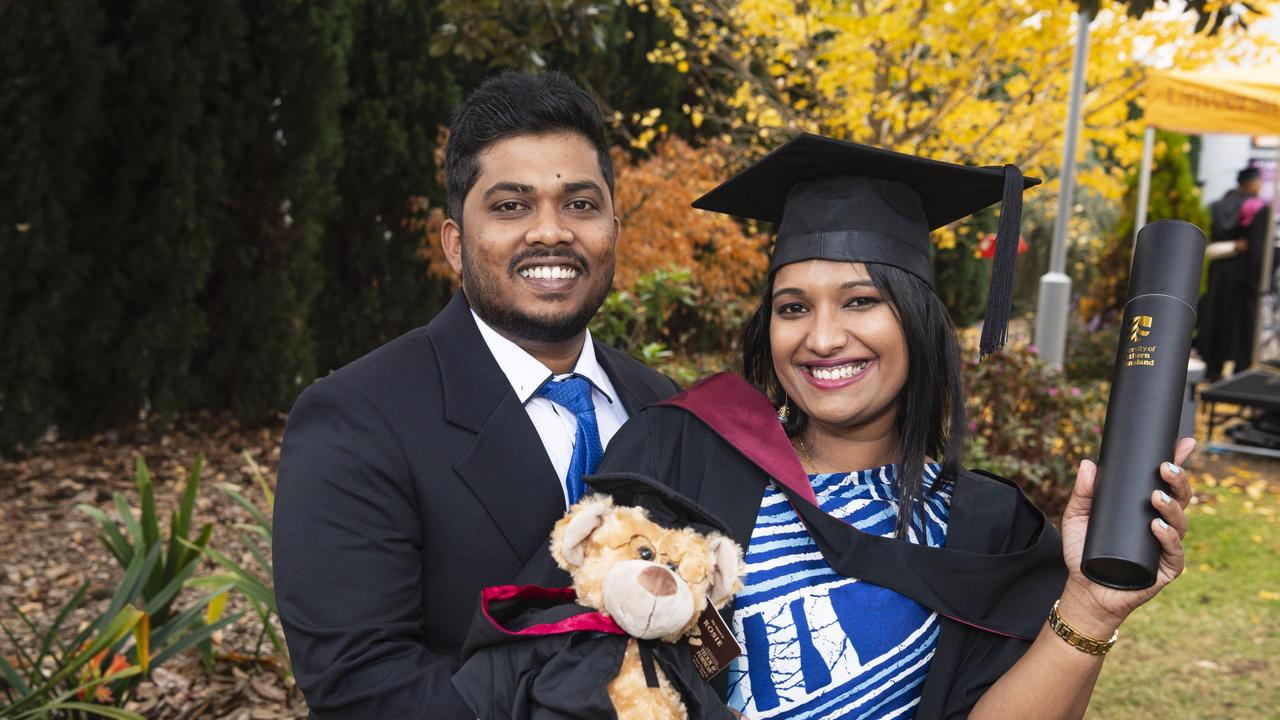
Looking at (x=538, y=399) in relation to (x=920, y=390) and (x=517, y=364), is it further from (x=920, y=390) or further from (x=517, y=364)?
(x=920, y=390)

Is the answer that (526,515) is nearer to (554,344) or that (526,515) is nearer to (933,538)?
(554,344)

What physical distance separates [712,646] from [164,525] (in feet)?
14.3

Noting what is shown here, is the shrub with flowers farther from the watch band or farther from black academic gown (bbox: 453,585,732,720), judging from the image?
black academic gown (bbox: 453,585,732,720)

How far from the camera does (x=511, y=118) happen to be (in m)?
1.99

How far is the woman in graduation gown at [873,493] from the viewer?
1.75m

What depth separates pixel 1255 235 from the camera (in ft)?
34.7

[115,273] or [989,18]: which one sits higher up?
[989,18]

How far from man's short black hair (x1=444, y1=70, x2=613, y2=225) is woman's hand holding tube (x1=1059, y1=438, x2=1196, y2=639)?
3.72 feet

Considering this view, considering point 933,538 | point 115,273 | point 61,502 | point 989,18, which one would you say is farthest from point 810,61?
point 933,538

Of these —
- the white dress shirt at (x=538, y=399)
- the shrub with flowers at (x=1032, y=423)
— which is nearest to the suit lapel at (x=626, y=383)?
the white dress shirt at (x=538, y=399)

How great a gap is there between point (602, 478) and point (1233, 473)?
24.2 feet

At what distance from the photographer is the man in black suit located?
1.68 m

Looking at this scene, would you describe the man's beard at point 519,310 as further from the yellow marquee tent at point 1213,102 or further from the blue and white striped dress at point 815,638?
the yellow marquee tent at point 1213,102

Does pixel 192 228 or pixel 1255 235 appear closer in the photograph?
pixel 192 228
